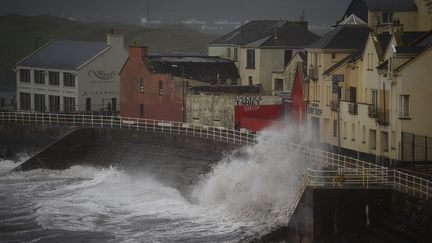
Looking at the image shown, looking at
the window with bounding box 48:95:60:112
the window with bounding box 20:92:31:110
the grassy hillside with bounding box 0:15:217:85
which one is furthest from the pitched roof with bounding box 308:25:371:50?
the grassy hillside with bounding box 0:15:217:85

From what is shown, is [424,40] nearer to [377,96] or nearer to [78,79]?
[377,96]

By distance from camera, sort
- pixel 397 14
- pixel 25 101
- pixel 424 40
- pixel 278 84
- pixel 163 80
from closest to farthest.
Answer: pixel 424 40, pixel 397 14, pixel 278 84, pixel 163 80, pixel 25 101

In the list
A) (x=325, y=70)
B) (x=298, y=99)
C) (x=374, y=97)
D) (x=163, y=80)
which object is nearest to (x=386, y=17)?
(x=298, y=99)

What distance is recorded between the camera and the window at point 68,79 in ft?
280

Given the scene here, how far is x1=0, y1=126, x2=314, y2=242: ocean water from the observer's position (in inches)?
1949

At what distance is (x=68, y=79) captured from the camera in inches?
3388

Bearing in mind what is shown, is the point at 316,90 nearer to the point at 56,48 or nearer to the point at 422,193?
the point at 422,193

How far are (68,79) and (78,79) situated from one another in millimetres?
1622

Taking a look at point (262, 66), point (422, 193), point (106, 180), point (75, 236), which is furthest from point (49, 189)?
point (422, 193)

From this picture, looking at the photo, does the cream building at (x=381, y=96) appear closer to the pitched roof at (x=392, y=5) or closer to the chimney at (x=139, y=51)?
the pitched roof at (x=392, y=5)

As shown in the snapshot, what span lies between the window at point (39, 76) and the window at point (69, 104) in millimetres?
3634

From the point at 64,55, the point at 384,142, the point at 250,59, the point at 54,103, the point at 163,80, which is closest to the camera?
the point at 384,142

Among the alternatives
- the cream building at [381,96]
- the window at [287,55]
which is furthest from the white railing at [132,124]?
the window at [287,55]

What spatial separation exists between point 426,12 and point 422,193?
76.8 feet
